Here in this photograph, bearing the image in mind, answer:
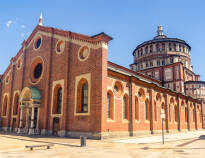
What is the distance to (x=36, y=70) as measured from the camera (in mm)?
28016

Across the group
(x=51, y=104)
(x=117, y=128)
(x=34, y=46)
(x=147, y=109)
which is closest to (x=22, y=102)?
(x=51, y=104)

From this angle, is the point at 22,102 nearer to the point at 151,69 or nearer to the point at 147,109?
the point at 147,109

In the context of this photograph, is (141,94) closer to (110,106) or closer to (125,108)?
(125,108)

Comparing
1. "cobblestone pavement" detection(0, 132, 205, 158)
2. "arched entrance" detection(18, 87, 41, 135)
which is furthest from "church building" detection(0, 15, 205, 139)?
"cobblestone pavement" detection(0, 132, 205, 158)

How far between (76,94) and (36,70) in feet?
33.4

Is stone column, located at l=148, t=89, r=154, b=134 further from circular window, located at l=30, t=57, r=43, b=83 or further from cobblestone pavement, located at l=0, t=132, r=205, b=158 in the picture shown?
circular window, located at l=30, t=57, r=43, b=83

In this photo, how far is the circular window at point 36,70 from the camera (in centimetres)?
2706

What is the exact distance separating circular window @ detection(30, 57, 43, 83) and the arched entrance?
7.85 feet

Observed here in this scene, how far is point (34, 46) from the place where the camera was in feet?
94.7

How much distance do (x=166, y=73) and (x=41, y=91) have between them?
2916 centimetres

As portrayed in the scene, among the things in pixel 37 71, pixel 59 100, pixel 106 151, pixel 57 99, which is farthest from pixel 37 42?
pixel 106 151

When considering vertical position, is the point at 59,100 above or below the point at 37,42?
below

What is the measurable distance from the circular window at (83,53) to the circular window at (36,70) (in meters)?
7.81

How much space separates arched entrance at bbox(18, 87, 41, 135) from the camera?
23.9 meters
